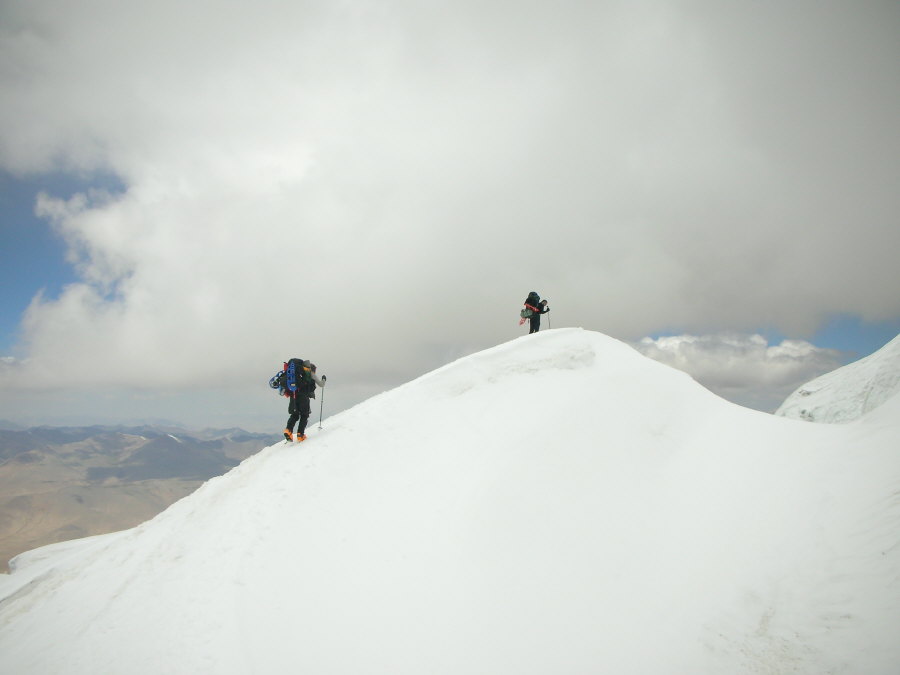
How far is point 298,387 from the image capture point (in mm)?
16281

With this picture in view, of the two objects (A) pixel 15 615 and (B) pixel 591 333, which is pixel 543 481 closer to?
(B) pixel 591 333

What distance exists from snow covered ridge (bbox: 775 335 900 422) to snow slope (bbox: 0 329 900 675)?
45.4ft

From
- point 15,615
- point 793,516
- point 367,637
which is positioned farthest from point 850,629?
point 15,615

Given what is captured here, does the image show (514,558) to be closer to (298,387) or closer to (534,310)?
(298,387)

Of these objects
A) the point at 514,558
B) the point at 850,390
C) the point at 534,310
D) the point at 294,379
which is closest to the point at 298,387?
the point at 294,379

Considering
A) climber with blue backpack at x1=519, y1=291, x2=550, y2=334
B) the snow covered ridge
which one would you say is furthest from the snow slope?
the snow covered ridge

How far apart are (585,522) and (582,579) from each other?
1801 mm

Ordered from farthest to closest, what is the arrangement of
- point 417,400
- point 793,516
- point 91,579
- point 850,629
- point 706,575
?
point 417,400 → point 91,579 → point 793,516 → point 706,575 → point 850,629

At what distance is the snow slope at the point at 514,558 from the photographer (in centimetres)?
881

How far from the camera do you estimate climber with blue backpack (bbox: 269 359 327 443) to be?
53.5ft

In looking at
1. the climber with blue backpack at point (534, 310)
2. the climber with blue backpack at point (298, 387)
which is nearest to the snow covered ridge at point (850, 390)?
the climber with blue backpack at point (534, 310)

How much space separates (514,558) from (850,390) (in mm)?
32262

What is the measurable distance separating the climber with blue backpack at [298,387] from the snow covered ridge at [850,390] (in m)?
27.2

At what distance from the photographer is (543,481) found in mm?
13320
